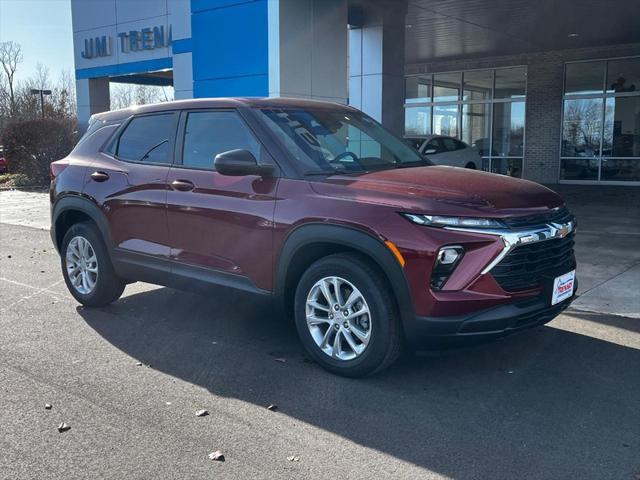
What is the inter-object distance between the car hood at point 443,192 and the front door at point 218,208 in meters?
0.56

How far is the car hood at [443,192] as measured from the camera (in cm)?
406

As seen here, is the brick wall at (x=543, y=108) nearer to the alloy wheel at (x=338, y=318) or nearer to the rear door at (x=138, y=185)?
the rear door at (x=138, y=185)

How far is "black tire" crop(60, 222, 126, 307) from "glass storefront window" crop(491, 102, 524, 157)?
57.9 ft

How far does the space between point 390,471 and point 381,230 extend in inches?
57.1

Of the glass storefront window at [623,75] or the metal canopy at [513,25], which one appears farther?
the glass storefront window at [623,75]

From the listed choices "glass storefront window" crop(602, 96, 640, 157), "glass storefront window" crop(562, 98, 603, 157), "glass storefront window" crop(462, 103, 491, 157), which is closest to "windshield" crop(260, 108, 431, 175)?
"glass storefront window" crop(602, 96, 640, 157)

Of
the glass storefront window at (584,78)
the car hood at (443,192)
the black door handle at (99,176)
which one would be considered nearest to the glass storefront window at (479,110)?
the glass storefront window at (584,78)

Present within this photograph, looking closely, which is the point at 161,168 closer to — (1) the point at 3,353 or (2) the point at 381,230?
(1) the point at 3,353

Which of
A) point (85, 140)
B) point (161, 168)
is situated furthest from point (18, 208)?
point (161, 168)

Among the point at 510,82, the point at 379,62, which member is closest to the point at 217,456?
the point at 379,62

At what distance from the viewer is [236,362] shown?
191 inches

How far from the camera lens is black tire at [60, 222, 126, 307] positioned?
6.13 m

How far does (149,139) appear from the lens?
5816mm

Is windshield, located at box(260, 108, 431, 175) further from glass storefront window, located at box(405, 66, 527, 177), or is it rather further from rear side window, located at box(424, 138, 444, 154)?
glass storefront window, located at box(405, 66, 527, 177)
